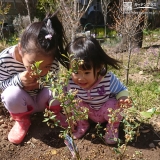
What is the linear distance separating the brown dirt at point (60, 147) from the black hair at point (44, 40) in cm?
58

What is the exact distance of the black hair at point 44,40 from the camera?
145 centimetres

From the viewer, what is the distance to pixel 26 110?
1.78 m

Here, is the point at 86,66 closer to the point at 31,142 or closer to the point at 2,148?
the point at 31,142

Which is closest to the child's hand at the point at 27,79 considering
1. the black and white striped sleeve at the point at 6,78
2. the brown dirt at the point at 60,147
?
the black and white striped sleeve at the point at 6,78

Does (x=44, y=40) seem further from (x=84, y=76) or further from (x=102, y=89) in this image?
(x=102, y=89)

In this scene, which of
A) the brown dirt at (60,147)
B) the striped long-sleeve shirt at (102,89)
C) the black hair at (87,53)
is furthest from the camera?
the striped long-sleeve shirt at (102,89)

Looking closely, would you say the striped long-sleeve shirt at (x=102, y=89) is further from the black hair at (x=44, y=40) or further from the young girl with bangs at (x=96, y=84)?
the black hair at (x=44, y=40)

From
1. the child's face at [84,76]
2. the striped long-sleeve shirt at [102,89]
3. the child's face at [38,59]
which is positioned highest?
the child's face at [38,59]

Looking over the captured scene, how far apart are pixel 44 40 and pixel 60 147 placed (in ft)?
2.35

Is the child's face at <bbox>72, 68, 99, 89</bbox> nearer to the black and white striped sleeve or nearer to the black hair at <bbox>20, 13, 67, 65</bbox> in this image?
the black hair at <bbox>20, 13, 67, 65</bbox>

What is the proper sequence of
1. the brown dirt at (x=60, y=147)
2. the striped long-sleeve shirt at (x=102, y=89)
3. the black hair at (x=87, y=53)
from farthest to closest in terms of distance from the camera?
the striped long-sleeve shirt at (x=102, y=89) → the brown dirt at (x=60, y=147) → the black hair at (x=87, y=53)

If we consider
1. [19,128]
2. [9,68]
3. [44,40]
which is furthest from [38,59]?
[19,128]

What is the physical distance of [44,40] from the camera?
57.6 inches

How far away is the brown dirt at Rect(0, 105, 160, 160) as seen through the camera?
157 cm
